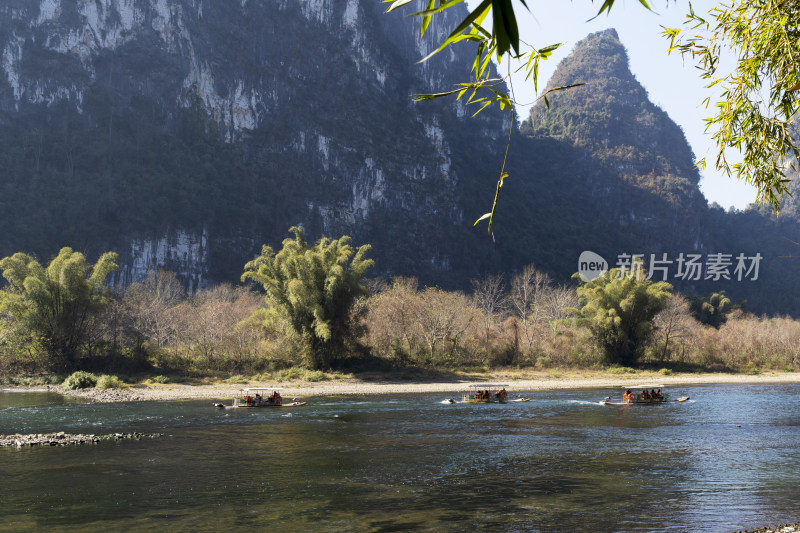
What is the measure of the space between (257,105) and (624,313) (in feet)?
423

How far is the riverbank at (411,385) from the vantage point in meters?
38.9

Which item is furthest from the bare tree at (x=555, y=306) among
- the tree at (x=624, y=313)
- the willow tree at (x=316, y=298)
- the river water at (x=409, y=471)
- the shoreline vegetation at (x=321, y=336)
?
the river water at (x=409, y=471)

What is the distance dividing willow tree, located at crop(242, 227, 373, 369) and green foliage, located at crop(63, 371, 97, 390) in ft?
41.5

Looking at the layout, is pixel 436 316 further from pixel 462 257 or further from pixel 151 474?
pixel 462 257

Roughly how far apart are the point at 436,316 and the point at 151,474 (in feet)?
122

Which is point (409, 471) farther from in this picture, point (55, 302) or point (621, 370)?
point (621, 370)

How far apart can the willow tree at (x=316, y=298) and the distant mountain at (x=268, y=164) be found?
65.9 meters

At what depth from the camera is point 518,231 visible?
158m

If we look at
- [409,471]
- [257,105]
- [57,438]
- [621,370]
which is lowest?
[621,370]

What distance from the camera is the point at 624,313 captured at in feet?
177

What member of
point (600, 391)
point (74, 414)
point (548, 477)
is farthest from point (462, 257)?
point (548, 477)

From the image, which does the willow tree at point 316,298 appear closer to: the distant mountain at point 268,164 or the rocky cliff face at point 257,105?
the distant mountain at point 268,164

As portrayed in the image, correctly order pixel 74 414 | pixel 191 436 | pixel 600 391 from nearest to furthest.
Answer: pixel 191 436 < pixel 74 414 < pixel 600 391

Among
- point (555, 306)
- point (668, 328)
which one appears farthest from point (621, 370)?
point (555, 306)
